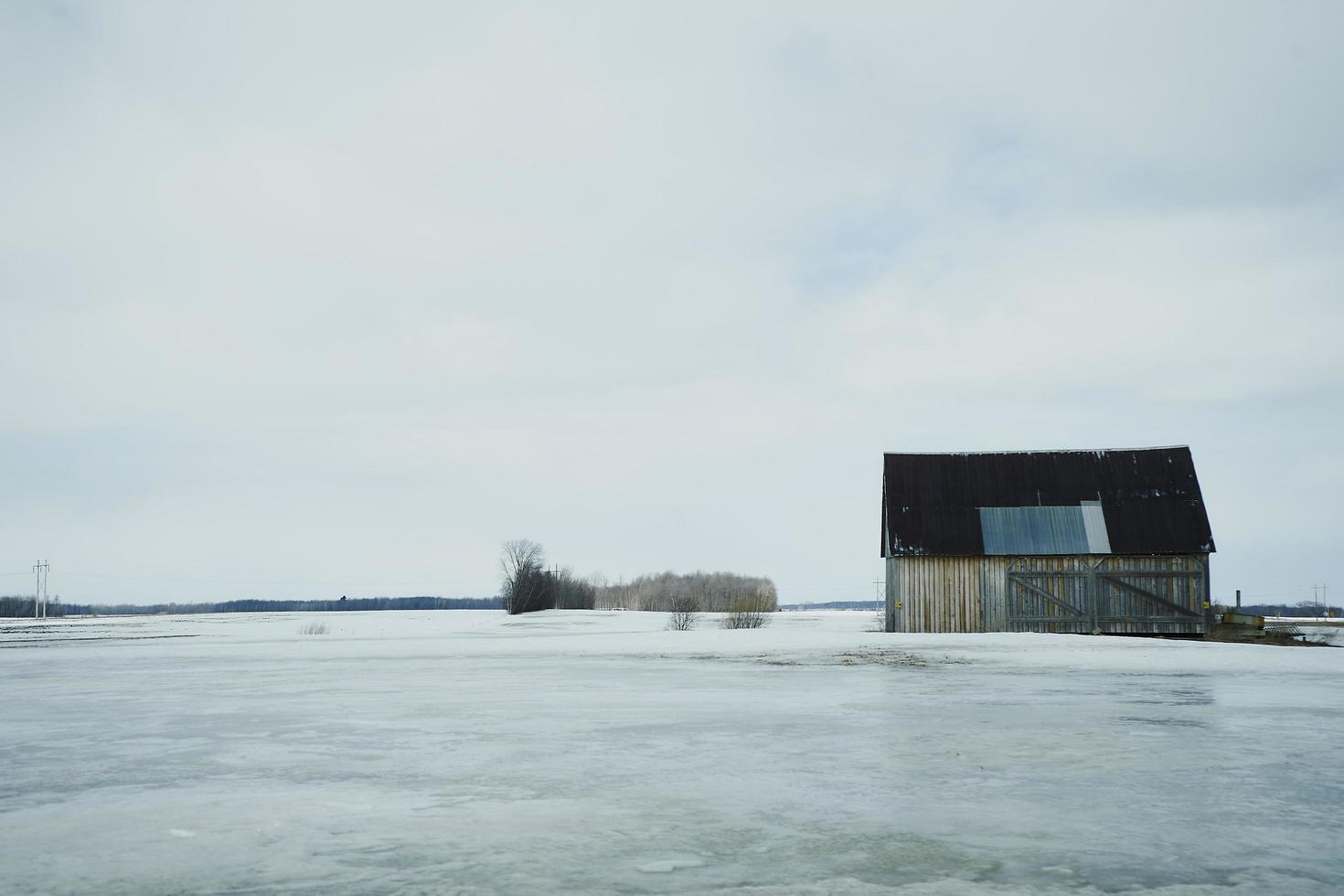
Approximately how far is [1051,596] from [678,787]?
28.5 m

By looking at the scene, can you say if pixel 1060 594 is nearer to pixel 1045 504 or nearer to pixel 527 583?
pixel 1045 504

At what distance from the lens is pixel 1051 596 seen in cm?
3281

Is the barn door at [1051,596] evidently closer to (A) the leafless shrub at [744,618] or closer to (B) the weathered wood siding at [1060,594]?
(B) the weathered wood siding at [1060,594]

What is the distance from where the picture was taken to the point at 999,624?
1298 inches

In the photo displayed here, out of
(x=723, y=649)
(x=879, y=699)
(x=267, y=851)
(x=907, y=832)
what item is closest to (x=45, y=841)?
(x=267, y=851)

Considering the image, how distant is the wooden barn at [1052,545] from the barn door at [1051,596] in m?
0.03

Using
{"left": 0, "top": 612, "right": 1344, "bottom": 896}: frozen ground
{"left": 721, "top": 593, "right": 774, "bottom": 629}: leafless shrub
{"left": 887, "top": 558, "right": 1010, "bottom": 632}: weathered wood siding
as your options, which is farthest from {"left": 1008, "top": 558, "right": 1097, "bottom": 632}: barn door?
{"left": 0, "top": 612, "right": 1344, "bottom": 896}: frozen ground

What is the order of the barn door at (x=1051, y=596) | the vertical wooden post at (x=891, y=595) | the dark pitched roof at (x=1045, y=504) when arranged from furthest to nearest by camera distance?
the vertical wooden post at (x=891, y=595), the dark pitched roof at (x=1045, y=504), the barn door at (x=1051, y=596)

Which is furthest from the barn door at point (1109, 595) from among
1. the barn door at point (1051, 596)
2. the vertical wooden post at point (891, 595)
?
the vertical wooden post at point (891, 595)

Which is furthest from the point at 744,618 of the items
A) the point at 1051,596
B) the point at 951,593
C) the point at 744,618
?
the point at 1051,596

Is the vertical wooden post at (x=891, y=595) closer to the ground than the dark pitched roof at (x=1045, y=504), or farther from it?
closer to the ground

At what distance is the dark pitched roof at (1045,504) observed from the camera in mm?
33188

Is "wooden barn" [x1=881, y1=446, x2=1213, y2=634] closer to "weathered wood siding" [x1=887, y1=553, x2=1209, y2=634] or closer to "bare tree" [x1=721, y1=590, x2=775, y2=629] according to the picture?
"weathered wood siding" [x1=887, y1=553, x2=1209, y2=634]

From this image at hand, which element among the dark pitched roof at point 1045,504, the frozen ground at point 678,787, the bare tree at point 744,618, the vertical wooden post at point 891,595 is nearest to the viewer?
the frozen ground at point 678,787
